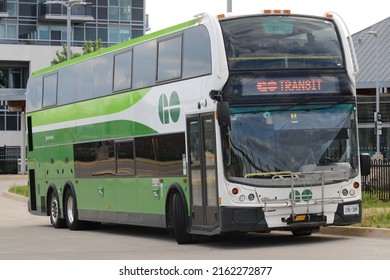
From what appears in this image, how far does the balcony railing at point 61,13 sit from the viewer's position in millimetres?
80000

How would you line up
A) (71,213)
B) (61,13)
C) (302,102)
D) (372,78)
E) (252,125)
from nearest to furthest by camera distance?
(252,125), (302,102), (71,213), (372,78), (61,13)

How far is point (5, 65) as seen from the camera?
8144cm

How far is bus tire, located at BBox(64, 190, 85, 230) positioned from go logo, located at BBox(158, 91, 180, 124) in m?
6.27

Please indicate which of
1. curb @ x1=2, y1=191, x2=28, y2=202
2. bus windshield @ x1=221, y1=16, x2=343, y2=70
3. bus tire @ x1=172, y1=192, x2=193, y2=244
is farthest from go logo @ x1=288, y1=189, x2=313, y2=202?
curb @ x1=2, y1=191, x2=28, y2=202

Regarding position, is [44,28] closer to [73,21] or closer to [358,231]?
[73,21]

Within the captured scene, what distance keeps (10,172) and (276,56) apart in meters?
56.7

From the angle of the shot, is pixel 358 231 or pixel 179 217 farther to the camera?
pixel 358 231

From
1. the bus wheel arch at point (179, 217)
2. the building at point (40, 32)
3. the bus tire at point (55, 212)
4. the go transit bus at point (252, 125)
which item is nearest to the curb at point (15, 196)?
the bus tire at point (55, 212)

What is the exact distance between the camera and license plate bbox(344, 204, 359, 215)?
1784 centimetres

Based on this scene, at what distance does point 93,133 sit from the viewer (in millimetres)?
23688

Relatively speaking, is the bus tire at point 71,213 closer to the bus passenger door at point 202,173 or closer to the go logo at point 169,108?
the go logo at point 169,108

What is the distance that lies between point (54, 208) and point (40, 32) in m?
56.2

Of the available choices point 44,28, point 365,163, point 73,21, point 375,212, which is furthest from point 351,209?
point 73,21
